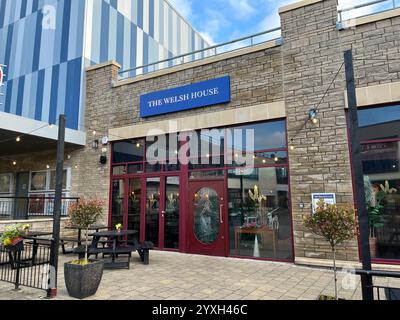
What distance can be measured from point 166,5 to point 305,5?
41.4 ft

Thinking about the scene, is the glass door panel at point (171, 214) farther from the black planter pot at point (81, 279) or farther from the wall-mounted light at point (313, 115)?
the black planter pot at point (81, 279)

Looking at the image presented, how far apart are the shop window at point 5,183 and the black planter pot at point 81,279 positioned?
10627 millimetres

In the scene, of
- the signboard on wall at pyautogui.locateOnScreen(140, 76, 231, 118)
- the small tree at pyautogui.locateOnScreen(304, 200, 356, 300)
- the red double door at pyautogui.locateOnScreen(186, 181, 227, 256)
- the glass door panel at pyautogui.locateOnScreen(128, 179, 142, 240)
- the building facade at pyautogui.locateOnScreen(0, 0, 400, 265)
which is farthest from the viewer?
the glass door panel at pyautogui.locateOnScreen(128, 179, 142, 240)

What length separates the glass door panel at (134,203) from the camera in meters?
10.0

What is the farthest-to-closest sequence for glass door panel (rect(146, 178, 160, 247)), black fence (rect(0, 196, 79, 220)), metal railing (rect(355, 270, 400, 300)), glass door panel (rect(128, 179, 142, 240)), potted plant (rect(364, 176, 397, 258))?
black fence (rect(0, 196, 79, 220)) < glass door panel (rect(128, 179, 142, 240)) < glass door panel (rect(146, 178, 160, 247)) < potted plant (rect(364, 176, 397, 258)) < metal railing (rect(355, 270, 400, 300))

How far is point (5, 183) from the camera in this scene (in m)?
13.7

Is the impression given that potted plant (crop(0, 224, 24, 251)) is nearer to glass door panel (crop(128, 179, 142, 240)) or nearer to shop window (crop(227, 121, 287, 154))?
glass door panel (crop(128, 179, 142, 240))

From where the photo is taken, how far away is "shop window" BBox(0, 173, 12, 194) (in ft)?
44.4

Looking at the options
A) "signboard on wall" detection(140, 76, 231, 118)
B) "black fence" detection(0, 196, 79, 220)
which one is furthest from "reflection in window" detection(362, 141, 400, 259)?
"black fence" detection(0, 196, 79, 220)

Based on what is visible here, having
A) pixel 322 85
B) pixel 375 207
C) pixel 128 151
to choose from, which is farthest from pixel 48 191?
pixel 375 207

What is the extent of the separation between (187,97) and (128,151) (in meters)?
2.89

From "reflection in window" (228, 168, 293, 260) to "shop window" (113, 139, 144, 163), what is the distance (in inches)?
136

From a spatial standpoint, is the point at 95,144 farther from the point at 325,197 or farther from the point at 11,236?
the point at 325,197
